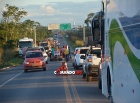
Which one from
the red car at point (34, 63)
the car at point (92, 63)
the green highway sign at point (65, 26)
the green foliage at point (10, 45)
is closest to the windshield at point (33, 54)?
the red car at point (34, 63)

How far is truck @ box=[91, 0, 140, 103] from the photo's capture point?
8.77 metres

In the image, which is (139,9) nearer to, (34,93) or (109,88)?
(109,88)

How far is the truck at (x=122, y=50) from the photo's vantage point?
8.77 meters

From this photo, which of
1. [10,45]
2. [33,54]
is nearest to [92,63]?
[33,54]

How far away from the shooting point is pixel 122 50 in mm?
10352

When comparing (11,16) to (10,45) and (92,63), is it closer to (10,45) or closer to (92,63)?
(10,45)

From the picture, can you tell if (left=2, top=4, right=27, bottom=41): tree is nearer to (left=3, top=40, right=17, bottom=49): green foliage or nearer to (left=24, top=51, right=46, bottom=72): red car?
(left=3, top=40, right=17, bottom=49): green foliage

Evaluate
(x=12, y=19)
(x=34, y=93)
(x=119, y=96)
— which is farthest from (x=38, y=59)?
(x=12, y=19)

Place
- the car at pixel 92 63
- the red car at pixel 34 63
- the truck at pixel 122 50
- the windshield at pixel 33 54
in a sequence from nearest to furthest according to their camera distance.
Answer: the truck at pixel 122 50 < the car at pixel 92 63 < the red car at pixel 34 63 < the windshield at pixel 33 54

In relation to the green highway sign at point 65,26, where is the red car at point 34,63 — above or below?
below

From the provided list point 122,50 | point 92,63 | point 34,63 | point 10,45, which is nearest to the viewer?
point 122,50

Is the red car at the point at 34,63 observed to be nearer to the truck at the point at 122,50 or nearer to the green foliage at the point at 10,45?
the truck at the point at 122,50

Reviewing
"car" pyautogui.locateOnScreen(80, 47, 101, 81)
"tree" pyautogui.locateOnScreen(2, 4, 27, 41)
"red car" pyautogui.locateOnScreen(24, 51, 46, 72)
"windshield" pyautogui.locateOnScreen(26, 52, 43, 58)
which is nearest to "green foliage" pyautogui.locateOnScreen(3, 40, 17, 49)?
"tree" pyautogui.locateOnScreen(2, 4, 27, 41)

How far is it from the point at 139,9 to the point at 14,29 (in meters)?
74.8
